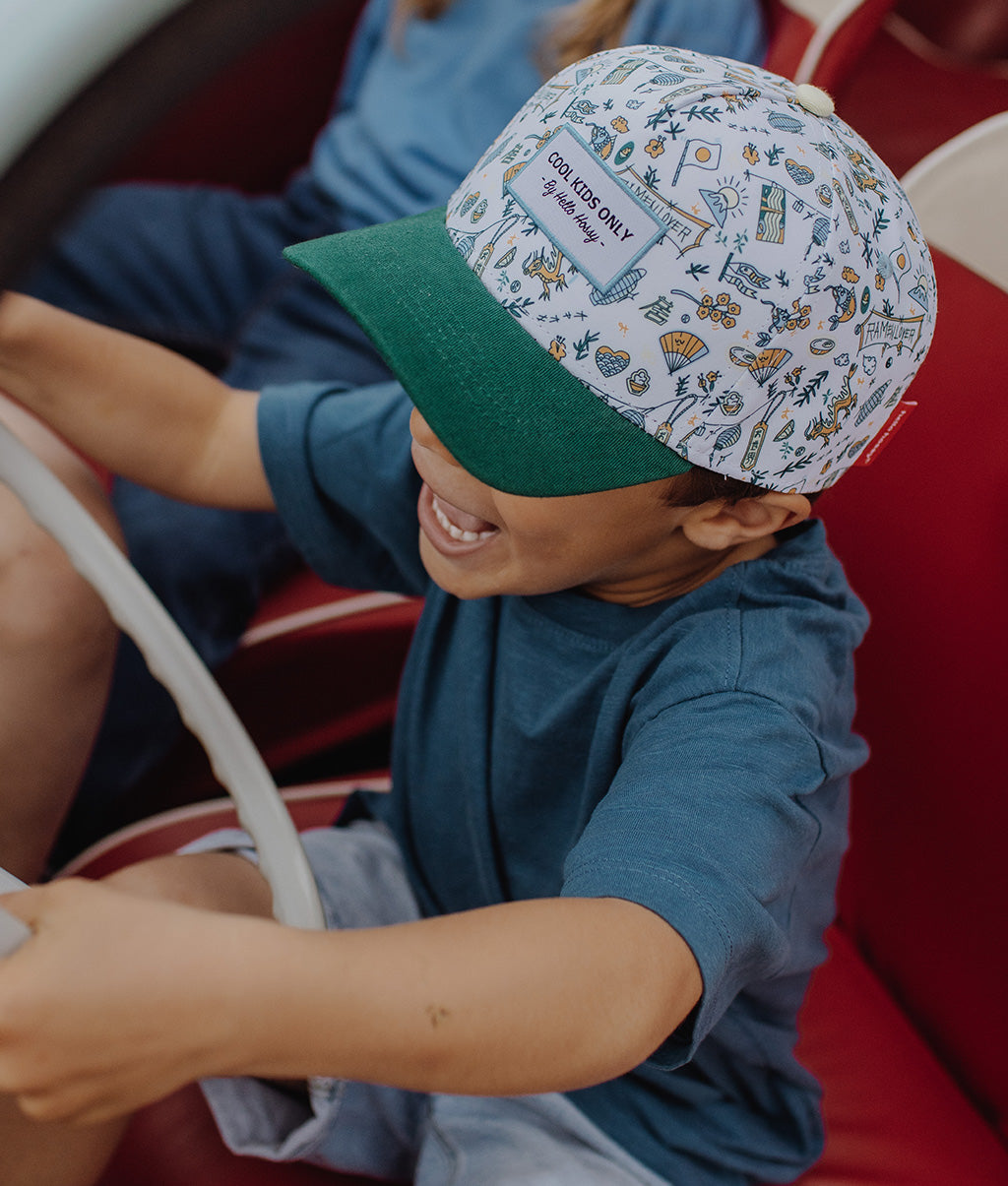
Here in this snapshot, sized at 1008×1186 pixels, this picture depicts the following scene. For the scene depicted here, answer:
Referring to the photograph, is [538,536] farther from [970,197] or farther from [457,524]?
[970,197]

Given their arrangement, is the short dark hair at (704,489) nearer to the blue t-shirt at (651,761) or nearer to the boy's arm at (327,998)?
the blue t-shirt at (651,761)

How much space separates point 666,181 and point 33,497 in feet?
1.11

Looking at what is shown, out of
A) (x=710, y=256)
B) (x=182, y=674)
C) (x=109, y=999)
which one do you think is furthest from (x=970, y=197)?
(x=109, y=999)

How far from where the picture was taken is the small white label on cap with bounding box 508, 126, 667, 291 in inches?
19.0

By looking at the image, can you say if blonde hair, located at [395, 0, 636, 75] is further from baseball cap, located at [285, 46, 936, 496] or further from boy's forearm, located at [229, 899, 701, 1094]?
boy's forearm, located at [229, 899, 701, 1094]

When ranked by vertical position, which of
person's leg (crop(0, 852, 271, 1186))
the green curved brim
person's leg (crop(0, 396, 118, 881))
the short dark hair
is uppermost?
the green curved brim

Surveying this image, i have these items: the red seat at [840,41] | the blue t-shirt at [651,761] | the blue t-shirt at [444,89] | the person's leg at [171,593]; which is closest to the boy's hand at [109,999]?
the blue t-shirt at [651,761]

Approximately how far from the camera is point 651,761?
51 cm

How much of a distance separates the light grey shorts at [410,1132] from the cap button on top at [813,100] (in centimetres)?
50

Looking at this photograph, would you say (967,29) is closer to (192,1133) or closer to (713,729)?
(713,729)

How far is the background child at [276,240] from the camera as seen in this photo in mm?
953

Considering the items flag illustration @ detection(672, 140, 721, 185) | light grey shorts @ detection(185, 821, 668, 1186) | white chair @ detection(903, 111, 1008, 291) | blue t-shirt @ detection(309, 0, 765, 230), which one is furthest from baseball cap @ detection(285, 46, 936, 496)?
blue t-shirt @ detection(309, 0, 765, 230)

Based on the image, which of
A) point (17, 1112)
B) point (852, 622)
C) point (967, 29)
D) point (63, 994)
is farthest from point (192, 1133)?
point (967, 29)

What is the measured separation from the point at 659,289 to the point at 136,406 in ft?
1.13
